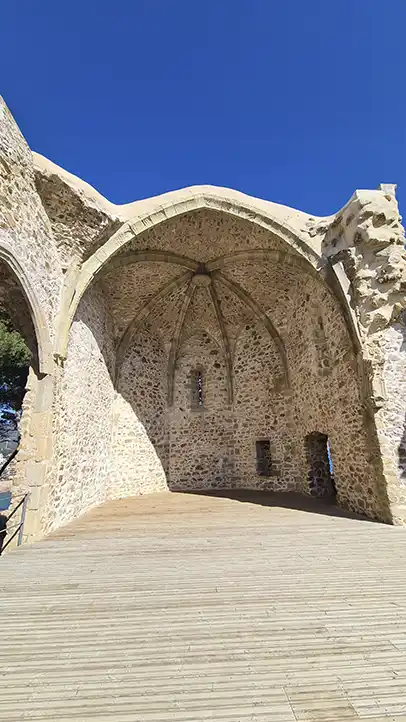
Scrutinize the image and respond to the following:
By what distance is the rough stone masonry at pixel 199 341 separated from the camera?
5230mm

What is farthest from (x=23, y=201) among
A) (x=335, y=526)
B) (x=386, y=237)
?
(x=335, y=526)

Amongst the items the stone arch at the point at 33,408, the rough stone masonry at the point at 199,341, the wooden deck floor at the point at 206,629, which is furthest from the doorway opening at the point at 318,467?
the stone arch at the point at 33,408

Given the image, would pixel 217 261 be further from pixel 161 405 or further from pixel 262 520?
pixel 262 520

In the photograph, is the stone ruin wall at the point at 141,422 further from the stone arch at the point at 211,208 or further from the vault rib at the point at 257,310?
the stone arch at the point at 211,208

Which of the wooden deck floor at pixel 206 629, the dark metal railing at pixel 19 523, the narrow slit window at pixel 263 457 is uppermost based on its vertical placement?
the narrow slit window at pixel 263 457

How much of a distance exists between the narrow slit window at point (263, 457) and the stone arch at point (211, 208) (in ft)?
17.5

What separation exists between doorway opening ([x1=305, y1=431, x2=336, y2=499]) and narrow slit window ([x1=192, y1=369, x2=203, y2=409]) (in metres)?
3.71

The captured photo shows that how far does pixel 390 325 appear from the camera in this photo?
19.1 ft

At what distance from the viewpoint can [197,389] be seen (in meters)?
10.7

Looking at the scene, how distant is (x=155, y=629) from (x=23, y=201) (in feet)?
18.6

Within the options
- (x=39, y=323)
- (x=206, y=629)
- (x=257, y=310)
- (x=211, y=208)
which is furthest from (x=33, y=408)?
(x=257, y=310)

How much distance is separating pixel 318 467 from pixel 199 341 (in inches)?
205

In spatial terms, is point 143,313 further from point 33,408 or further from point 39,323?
point 33,408

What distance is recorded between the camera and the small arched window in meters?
10.5
